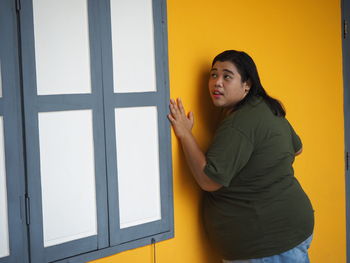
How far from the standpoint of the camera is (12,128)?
1.39m

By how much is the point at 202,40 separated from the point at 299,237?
3.13 ft

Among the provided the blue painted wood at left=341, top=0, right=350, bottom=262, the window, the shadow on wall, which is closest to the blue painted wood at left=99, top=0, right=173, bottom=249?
the window

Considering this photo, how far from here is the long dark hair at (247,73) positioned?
186cm

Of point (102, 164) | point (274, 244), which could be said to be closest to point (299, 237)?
point (274, 244)

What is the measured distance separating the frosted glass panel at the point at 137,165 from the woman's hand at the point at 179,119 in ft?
0.28

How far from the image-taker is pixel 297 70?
2.49 meters

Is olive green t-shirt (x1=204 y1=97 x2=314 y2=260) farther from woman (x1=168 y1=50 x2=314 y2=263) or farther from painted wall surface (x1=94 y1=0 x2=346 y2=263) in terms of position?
painted wall surface (x1=94 y1=0 x2=346 y2=263)

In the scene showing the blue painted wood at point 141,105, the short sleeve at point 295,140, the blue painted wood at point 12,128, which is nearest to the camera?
the blue painted wood at point 12,128

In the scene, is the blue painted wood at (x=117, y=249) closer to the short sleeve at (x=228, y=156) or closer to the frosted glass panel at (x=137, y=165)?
the frosted glass panel at (x=137, y=165)

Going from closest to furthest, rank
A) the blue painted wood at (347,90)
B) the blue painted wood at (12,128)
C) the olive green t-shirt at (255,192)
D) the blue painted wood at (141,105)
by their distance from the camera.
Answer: the blue painted wood at (12,128) < the blue painted wood at (141,105) < the olive green t-shirt at (255,192) < the blue painted wood at (347,90)

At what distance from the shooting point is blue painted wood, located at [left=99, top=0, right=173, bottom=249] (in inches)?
63.7

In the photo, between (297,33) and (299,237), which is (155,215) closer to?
(299,237)

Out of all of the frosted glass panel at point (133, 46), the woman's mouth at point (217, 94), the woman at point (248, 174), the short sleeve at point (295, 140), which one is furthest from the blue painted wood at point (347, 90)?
the frosted glass panel at point (133, 46)

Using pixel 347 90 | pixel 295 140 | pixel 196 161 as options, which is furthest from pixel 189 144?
pixel 347 90
